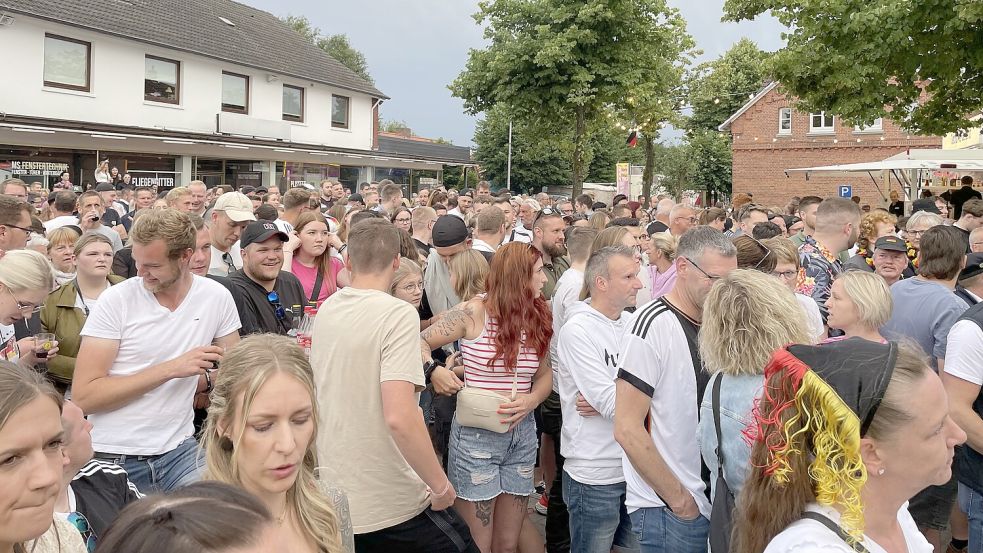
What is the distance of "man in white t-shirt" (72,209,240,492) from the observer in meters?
3.62

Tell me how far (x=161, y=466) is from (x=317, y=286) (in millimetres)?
2473

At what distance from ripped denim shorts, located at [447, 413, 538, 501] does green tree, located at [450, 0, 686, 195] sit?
1769 cm

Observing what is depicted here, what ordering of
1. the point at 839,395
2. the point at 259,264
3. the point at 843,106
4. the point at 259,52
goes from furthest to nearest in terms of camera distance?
the point at 259,52, the point at 843,106, the point at 259,264, the point at 839,395

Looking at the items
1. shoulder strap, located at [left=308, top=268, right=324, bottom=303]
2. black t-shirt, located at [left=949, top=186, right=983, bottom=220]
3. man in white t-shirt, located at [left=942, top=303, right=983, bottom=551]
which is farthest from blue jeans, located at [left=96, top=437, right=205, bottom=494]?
black t-shirt, located at [left=949, top=186, right=983, bottom=220]

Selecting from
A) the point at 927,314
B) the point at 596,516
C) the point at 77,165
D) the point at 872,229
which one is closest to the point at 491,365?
the point at 596,516

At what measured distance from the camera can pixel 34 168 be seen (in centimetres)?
1941

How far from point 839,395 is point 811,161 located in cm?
3998

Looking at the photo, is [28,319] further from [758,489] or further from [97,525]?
[758,489]

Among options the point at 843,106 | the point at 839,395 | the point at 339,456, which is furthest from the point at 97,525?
the point at 843,106

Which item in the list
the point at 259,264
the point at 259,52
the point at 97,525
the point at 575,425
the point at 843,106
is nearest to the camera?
the point at 97,525

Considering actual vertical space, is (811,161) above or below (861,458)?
above

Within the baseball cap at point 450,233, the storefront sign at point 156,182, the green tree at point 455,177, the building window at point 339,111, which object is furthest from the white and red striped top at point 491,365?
the green tree at point 455,177

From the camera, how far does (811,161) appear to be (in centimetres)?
3856

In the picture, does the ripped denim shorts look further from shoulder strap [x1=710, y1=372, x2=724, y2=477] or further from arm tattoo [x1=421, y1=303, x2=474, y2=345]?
shoulder strap [x1=710, y1=372, x2=724, y2=477]
